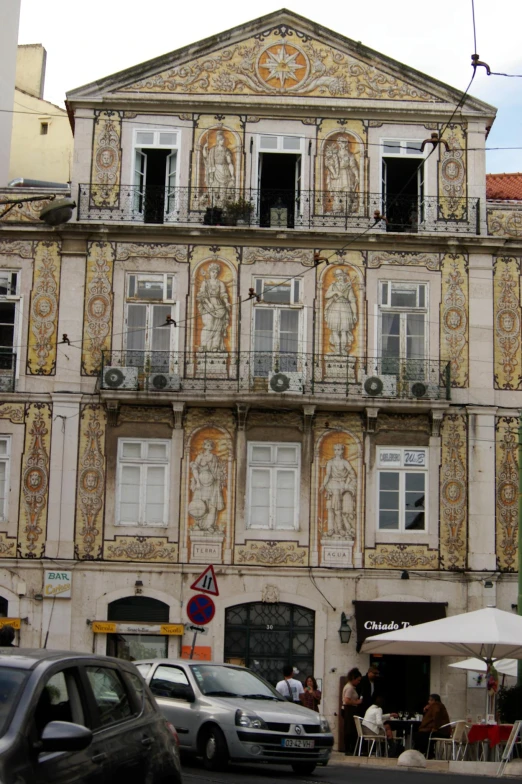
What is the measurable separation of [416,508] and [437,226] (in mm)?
6419

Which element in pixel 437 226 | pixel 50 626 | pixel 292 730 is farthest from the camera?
pixel 437 226

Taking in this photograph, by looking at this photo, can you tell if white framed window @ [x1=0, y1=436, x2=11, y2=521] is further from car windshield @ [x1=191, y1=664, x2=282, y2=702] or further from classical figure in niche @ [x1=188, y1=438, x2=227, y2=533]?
car windshield @ [x1=191, y1=664, x2=282, y2=702]

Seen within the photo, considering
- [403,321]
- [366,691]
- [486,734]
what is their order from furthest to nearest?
1. [403,321]
2. [366,691]
3. [486,734]

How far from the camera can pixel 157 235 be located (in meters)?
30.2

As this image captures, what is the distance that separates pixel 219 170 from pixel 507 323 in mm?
7358

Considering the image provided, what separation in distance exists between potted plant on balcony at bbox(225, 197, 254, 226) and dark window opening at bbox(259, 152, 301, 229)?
444mm

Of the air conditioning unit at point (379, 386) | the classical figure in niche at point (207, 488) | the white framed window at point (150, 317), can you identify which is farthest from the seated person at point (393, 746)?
the white framed window at point (150, 317)

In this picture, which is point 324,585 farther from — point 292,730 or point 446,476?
point 292,730

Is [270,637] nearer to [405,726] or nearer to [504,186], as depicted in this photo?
[405,726]

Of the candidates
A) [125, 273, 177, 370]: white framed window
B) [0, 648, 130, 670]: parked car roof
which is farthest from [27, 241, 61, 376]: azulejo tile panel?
[0, 648, 130, 670]: parked car roof

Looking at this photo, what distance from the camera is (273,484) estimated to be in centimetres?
2942

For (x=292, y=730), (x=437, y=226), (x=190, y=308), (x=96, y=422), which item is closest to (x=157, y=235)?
(x=190, y=308)

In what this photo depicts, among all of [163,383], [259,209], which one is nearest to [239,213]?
[259,209]

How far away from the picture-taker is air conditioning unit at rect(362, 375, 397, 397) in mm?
29359
